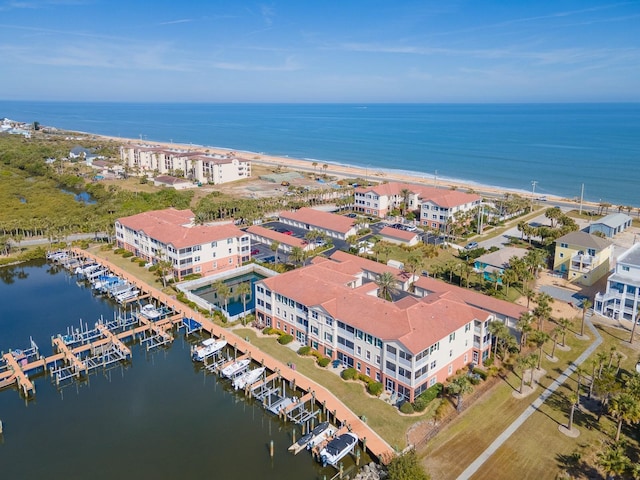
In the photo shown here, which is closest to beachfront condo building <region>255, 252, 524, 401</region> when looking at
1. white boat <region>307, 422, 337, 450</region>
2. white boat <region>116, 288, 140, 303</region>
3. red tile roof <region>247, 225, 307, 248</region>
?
white boat <region>307, 422, 337, 450</region>

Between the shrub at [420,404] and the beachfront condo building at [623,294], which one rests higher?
the beachfront condo building at [623,294]

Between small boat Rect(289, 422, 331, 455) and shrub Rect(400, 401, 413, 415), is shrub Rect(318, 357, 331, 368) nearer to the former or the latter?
small boat Rect(289, 422, 331, 455)

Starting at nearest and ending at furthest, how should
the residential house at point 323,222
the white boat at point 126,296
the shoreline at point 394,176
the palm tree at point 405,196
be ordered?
the white boat at point 126,296
the residential house at point 323,222
the palm tree at point 405,196
the shoreline at point 394,176

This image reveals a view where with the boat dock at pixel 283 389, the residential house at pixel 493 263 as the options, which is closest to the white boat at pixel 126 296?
the boat dock at pixel 283 389

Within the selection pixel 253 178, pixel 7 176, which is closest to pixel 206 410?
pixel 253 178

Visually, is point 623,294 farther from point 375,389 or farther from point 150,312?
point 150,312

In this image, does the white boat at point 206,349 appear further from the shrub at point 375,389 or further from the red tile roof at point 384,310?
the shrub at point 375,389

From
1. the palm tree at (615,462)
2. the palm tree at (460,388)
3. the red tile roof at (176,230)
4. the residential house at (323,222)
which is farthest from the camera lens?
the residential house at (323,222)

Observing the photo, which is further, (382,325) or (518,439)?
(382,325)

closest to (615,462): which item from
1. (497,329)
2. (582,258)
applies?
(497,329)
